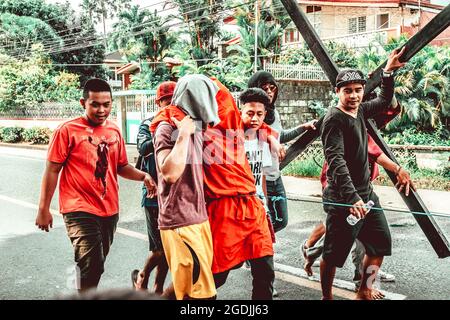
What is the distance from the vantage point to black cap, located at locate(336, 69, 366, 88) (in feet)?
10.7

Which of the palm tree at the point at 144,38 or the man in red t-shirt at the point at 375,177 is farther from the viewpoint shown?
the palm tree at the point at 144,38

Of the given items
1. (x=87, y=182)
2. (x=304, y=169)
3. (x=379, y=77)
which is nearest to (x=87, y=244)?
(x=87, y=182)

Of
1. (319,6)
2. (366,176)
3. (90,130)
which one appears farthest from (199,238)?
(319,6)

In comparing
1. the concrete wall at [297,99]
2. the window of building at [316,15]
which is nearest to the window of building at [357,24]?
the window of building at [316,15]

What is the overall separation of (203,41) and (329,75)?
22922 mm

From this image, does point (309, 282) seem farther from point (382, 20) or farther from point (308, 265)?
point (382, 20)

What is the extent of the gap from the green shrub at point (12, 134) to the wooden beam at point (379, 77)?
65.6ft

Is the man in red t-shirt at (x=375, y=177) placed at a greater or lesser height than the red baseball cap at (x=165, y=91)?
lesser

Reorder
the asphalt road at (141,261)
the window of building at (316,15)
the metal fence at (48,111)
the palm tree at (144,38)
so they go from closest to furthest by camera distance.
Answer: the asphalt road at (141,261) → the metal fence at (48,111) → the window of building at (316,15) → the palm tree at (144,38)

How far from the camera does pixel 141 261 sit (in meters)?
4.80

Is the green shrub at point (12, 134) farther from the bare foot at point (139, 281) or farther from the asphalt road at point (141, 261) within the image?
the bare foot at point (139, 281)

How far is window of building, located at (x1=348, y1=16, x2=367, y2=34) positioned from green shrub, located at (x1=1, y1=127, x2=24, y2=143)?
1483cm

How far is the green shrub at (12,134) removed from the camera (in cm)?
2158
